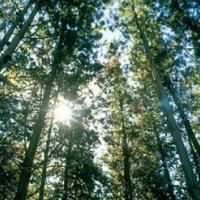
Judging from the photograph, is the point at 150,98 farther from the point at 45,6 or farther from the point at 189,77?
the point at 45,6

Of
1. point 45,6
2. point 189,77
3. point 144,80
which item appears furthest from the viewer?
point 144,80

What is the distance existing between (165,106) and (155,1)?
600 centimetres

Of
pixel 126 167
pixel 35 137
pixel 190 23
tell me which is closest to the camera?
pixel 35 137

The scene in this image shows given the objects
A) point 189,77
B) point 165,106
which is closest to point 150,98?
point 189,77

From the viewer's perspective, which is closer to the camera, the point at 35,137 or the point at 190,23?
the point at 35,137

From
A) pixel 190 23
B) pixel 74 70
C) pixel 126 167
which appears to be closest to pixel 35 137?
pixel 74 70

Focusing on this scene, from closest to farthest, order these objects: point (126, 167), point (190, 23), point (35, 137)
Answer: point (35, 137) → point (190, 23) → point (126, 167)

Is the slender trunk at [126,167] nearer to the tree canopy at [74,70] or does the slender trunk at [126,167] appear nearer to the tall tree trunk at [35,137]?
the tree canopy at [74,70]

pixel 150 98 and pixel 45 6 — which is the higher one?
pixel 150 98

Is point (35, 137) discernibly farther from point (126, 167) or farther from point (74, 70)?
point (126, 167)

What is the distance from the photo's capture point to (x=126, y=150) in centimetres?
2202

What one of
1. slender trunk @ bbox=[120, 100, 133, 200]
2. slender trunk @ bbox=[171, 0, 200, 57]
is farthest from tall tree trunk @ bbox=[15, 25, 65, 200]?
slender trunk @ bbox=[120, 100, 133, 200]

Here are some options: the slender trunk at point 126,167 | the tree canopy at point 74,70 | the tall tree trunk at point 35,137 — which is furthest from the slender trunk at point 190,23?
the slender trunk at point 126,167

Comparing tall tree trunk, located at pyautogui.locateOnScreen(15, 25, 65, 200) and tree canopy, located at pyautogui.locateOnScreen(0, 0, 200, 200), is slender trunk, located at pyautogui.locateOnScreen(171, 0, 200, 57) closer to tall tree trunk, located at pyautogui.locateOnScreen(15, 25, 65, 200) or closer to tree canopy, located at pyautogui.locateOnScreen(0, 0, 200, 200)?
tree canopy, located at pyautogui.locateOnScreen(0, 0, 200, 200)
